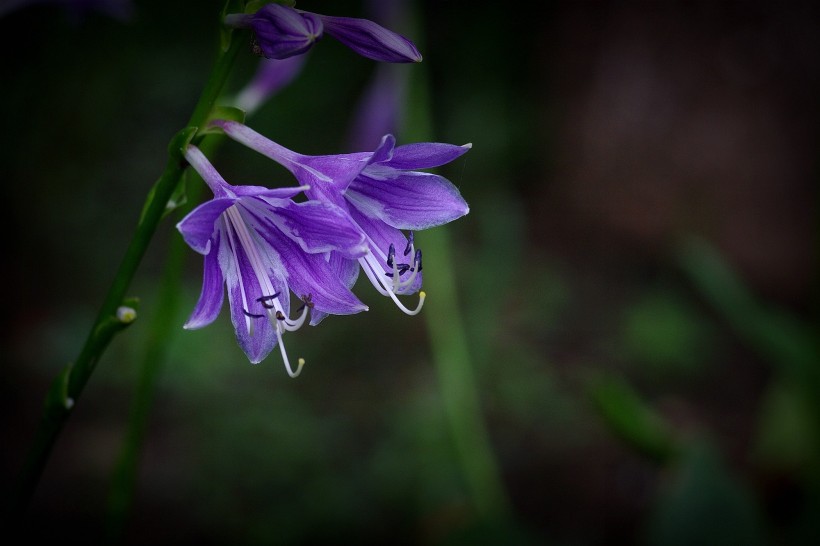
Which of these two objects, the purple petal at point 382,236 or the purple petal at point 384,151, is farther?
the purple petal at point 382,236

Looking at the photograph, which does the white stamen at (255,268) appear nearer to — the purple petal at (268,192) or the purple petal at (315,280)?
the purple petal at (315,280)

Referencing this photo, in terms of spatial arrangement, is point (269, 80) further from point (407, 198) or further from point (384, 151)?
point (384, 151)

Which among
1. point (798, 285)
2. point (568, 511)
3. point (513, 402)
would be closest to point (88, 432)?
point (513, 402)

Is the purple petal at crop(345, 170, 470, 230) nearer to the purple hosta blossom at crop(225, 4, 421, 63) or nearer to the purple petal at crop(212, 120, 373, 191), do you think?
the purple petal at crop(212, 120, 373, 191)

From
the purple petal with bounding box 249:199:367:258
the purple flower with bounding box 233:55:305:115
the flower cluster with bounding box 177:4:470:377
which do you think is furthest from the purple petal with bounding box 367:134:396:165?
the purple flower with bounding box 233:55:305:115

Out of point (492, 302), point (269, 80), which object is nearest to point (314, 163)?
point (269, 80)

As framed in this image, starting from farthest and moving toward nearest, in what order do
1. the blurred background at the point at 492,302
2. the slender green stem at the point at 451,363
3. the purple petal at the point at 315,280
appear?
the blurred background at the point at 492,302 < the slender green stem at the point at 451,363 < the purple petal at the point at 315,280

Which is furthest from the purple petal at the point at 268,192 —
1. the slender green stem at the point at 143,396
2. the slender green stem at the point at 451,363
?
the slender green stem at the point at 451,363
